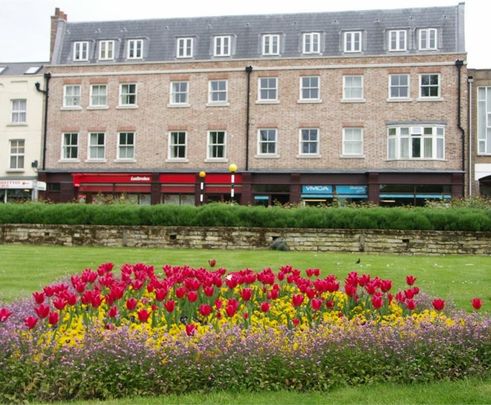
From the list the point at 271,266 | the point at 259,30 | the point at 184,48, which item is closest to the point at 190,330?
the point at 271,266

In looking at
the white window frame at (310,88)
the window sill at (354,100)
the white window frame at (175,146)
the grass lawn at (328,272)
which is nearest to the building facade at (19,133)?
the white window frame at (175,146)

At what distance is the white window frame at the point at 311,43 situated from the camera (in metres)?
35.4

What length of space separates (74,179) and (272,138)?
12.9m

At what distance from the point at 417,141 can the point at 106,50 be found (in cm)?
2109

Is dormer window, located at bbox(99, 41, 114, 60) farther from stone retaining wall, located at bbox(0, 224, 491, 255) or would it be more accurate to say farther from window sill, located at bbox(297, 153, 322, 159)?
stone retaining wall, located at bbox(0, 224, 491, 255)

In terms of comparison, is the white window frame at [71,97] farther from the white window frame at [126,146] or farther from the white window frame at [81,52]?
the white window frame at [126,146]

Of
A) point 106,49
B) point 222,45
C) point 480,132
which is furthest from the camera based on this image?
point 106,49

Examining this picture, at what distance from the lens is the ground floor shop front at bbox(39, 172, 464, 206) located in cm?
3234

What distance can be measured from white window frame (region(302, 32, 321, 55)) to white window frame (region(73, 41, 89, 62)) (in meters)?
14.6

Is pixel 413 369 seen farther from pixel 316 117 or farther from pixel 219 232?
pixel 316 117

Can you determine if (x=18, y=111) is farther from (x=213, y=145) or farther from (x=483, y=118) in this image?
(x=483, y=118)

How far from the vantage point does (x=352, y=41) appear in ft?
115

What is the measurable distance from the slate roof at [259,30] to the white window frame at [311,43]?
0.26 metres

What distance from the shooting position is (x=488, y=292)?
950cm
